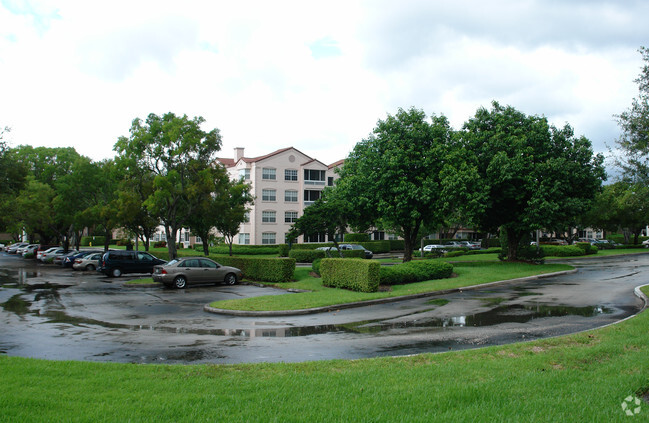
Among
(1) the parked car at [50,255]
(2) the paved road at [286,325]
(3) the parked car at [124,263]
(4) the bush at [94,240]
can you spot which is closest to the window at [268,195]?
(1) the parked car at [50,255]

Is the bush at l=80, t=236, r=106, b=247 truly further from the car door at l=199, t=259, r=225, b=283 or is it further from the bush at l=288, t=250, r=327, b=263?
the car door at l=199, t=259, r=225, b=283

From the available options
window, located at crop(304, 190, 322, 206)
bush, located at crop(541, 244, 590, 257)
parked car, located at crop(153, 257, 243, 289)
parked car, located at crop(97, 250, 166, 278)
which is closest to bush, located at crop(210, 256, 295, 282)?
parked car, located at crop(153, 257, 243, 289)

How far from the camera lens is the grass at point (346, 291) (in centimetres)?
1644

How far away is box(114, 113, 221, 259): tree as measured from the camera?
2817 centimetres

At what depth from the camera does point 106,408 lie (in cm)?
536

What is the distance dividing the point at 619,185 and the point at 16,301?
22559mm

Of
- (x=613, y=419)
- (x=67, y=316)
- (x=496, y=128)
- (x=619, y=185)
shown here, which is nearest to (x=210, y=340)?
(x=67, y=316)

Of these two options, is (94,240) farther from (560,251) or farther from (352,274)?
(352,274)

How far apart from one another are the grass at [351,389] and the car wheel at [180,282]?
53.9 ft

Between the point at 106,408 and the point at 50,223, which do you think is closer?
the point at 106,408

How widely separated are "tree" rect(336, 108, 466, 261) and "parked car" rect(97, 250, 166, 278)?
14.0 meters

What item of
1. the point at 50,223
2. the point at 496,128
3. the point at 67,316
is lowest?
the point at 67,316

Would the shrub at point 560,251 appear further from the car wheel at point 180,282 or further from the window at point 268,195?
the window at point 268,195

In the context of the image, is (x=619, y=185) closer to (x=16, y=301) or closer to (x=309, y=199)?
(x=16, y=301)
